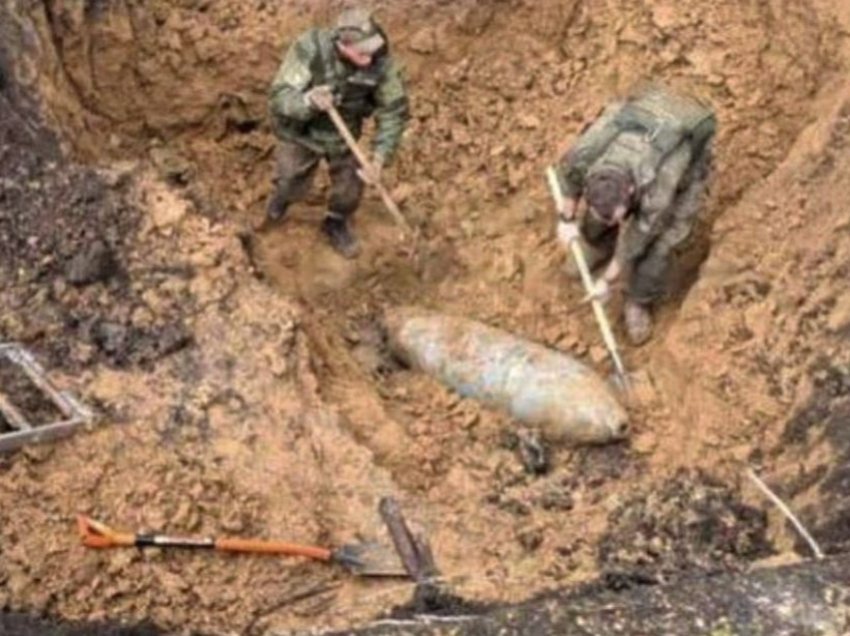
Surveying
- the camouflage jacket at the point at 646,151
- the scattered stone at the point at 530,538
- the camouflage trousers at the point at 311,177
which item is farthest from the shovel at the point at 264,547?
the camouflage trousers at the point at 311,177

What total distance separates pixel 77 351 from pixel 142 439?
0.70 m

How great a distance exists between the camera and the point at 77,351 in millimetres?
8070

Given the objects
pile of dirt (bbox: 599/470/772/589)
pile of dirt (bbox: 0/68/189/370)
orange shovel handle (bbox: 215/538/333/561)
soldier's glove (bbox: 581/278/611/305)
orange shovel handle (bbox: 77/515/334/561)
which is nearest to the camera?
orange shovel handle (bbox: 77/515/334/561)

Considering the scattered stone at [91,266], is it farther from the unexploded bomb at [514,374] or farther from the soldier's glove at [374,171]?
the unexploded bomb at [514,374]

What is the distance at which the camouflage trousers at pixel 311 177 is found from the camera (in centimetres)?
962

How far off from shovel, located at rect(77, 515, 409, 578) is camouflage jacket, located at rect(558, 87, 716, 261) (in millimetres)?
2405

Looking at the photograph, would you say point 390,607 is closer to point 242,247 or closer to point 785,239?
point 242,247

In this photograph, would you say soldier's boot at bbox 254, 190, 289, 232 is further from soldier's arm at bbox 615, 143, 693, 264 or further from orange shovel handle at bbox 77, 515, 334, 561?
orange shovel handle at bbox 77, 515, 334, 561

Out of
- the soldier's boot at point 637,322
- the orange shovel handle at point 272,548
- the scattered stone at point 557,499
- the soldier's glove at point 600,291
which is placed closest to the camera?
the orange shovel handle at point 272,548

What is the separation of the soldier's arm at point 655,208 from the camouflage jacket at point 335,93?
144 centimetres

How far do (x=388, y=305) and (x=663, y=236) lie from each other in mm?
1720

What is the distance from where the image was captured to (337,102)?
929 centimetres

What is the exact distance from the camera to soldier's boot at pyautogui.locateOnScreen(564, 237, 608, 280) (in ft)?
31.7

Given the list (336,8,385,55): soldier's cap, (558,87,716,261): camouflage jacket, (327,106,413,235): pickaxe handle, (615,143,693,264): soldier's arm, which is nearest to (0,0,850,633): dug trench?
(615,143,693,264): soldier's arm
